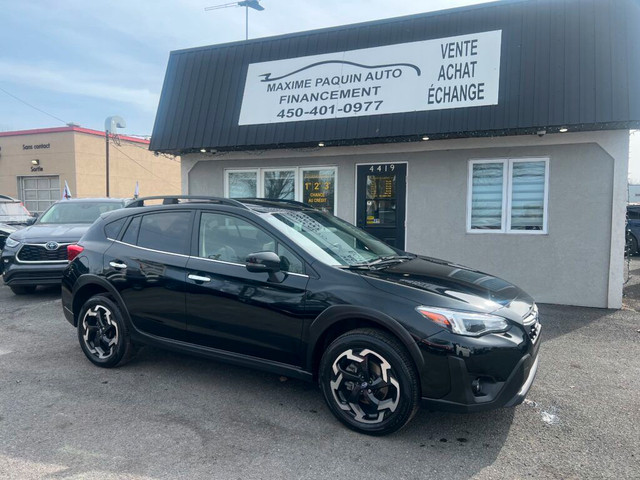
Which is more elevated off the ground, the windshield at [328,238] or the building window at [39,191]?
the building window at [39,191]

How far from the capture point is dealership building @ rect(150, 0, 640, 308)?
6.98m

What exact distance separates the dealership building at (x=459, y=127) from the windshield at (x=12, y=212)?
4831mm

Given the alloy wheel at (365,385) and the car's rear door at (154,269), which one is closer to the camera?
the alloy wheel at (365,385)

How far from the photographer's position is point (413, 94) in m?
7.72

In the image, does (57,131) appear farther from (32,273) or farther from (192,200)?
(192,200)

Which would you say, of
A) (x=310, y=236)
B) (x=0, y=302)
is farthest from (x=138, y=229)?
(x=0, y=302)

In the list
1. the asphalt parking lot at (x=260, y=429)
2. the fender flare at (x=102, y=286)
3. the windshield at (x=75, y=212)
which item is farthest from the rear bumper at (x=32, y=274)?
the fender flare at (x=102, y=286)

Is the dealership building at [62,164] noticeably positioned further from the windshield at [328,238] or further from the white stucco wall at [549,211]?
the windshield at [328,238]

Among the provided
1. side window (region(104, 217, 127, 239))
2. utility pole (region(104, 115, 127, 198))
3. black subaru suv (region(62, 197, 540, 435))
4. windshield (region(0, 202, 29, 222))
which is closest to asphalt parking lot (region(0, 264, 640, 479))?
black subaru suv (region(62, 197, 540, 435))

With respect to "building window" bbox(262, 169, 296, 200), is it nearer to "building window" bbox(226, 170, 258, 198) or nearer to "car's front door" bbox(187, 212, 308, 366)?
"building window" bbox(226, 170, 258, 198)

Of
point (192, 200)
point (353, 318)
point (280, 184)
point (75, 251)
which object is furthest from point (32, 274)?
point (353, 318)

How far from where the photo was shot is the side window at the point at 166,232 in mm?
4312

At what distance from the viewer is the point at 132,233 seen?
4660 millimetres

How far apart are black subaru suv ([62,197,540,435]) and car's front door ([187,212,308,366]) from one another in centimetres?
1
